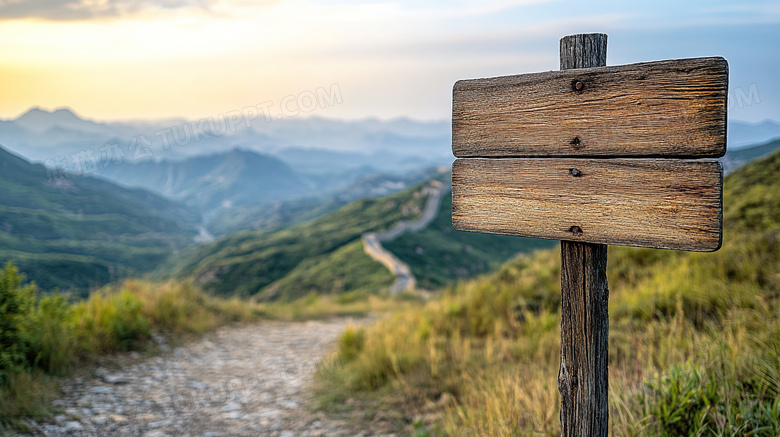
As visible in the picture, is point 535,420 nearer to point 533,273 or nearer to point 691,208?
point 691,208

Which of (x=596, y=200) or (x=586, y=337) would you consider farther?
(x=586, y=337)

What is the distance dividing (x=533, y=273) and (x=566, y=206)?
6.92 m

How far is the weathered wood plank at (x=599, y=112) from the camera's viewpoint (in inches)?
65.2

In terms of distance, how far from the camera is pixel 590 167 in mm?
1902

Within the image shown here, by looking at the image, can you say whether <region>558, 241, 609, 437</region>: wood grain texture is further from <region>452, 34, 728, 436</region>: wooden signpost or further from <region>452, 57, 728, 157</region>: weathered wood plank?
<region>452, 57, 728, 157</region>: weathered wood plank

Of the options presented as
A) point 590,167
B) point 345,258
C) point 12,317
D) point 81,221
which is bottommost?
point 345,258

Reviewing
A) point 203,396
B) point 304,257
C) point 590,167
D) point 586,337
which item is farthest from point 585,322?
point 304,257

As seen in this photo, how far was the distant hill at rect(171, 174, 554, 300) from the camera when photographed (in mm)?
57781

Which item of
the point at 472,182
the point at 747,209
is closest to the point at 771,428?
the point at 472,182

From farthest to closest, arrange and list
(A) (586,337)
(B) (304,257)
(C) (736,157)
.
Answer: (B) (304,257)
(C) (736,157)
(A) (586,337)

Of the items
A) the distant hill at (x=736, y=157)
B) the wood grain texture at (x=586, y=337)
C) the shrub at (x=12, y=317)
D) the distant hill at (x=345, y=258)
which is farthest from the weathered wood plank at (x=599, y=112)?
the distant hill at (x=345, y=258)

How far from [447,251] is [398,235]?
767cm

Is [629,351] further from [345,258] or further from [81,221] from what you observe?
[81,221]

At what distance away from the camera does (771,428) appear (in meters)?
2.25
